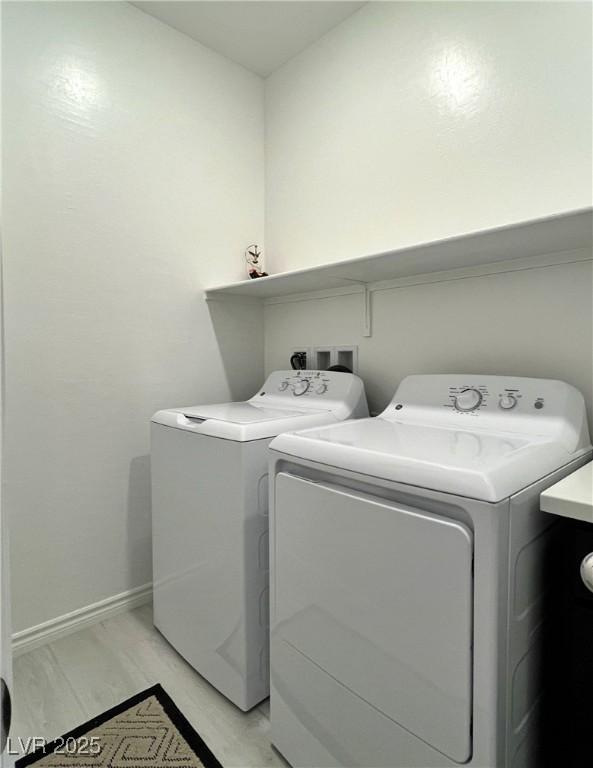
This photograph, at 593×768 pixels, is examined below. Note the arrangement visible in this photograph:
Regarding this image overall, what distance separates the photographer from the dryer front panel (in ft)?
2.85

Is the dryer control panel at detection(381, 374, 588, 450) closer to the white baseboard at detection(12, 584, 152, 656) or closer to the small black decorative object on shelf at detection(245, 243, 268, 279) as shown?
the small black decorative object on shelf at detection(245, 243, 268, 279)

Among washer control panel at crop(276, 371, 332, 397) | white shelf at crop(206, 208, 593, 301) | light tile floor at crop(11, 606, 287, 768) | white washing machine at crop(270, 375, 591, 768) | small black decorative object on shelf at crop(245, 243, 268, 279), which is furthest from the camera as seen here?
small black decorative object on shelf at crop(245, 243, 268, 279)

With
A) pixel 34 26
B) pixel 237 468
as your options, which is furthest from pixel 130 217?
pixel 237 468

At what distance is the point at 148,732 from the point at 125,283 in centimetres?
167

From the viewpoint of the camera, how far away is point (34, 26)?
1670 mm

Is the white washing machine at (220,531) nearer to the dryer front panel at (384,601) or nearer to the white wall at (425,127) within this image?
the dryer front panel at (384,601)

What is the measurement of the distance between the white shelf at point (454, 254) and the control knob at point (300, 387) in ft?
1.49

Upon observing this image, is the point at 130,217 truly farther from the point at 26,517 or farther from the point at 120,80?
the point at 26,517

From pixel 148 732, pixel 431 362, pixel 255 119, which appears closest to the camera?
pixel 148 732

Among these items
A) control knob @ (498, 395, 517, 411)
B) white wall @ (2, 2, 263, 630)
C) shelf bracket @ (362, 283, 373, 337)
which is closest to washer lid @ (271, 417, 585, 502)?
control knob @ (498, 395, 517, 411)

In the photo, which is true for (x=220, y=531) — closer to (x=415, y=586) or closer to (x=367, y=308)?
(x=415, y=586)

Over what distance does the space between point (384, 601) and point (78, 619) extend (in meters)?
1.48

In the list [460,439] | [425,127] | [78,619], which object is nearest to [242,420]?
[460,439]

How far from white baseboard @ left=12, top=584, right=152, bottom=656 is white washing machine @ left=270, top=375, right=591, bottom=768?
978 mm
